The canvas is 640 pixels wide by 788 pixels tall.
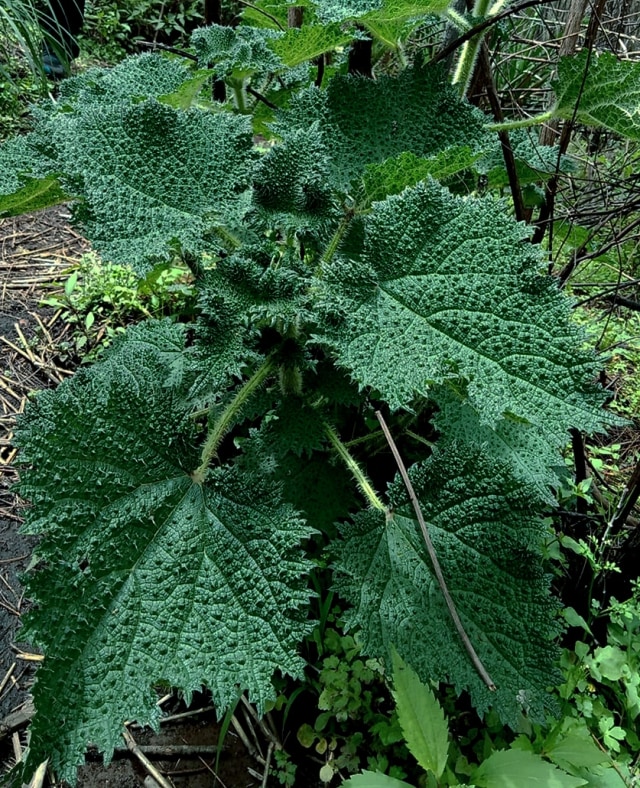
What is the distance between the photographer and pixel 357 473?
37.9 inches

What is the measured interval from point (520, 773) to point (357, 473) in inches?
19.3

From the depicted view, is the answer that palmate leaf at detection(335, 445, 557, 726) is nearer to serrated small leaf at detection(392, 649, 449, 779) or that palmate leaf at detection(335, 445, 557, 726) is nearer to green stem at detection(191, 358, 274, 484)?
serrated small leaf at detection(392, 649, 449, 779)

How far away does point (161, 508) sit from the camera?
85 centimetres

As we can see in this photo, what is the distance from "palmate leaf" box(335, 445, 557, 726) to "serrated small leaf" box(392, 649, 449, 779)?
2.3 inches

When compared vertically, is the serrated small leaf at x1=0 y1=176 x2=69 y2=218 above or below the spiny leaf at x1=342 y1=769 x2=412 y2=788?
above

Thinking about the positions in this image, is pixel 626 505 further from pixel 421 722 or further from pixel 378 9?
pixel 378 9

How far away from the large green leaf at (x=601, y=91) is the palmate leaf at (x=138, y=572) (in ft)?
2.76

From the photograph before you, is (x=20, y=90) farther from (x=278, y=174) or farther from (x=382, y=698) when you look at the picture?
(x=382, y=698)

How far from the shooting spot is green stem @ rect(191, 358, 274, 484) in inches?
35.0

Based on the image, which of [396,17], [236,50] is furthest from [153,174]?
[396,17]

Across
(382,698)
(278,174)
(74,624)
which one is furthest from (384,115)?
(382,698)

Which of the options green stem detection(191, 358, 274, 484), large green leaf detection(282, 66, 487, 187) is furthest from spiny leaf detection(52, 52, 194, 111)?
green stem detection(191, 358, 274, 484)

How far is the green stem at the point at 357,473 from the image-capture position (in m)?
0.93

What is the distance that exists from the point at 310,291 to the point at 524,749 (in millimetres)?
790
